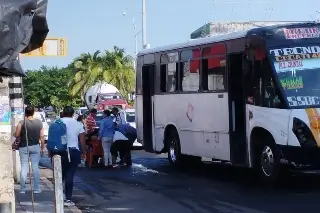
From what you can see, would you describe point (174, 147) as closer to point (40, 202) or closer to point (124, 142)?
point (124, 142)

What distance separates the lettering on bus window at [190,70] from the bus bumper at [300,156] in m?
3.91

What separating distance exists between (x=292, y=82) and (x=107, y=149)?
709 cm

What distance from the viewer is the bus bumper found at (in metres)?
12.8

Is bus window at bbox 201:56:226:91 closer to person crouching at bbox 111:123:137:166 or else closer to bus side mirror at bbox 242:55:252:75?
bus side mirror at bbox 242:55:252:75

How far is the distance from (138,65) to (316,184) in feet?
25.0

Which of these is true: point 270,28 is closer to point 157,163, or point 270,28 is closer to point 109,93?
point 157,163

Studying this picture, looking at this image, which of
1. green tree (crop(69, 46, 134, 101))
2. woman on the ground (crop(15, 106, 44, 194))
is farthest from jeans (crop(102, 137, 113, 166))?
green tree (crop(69, 46, 134, 101))

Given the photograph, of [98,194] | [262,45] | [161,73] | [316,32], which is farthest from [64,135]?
[161,73]

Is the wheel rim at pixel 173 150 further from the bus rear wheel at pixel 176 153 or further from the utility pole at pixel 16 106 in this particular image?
the utility pole at pixel 16 106

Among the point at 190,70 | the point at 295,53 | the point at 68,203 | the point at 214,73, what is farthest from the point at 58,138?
the point at 190,70

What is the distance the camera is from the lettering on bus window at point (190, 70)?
54.3ft

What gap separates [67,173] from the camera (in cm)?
1235

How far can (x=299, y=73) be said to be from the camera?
13.3 metres

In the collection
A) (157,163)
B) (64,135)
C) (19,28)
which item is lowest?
(157,163)
